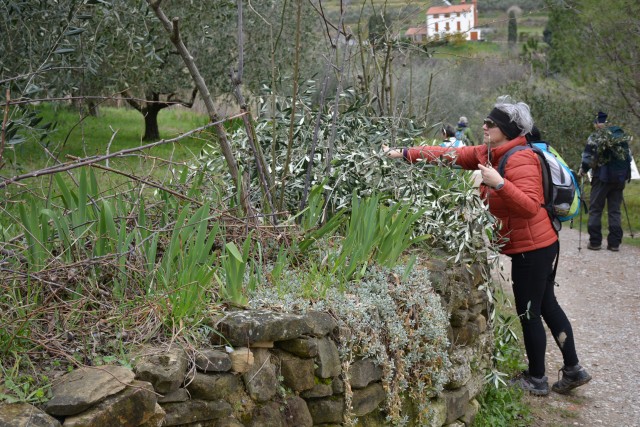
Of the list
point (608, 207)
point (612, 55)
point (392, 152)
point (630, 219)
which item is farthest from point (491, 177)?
point (630, 219)

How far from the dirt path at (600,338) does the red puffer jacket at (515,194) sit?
1.32 metres

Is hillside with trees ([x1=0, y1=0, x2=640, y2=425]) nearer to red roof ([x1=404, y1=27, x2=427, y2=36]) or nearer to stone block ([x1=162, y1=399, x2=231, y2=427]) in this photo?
red roof ([x1=404, y1=27, x2=427, y2=36])

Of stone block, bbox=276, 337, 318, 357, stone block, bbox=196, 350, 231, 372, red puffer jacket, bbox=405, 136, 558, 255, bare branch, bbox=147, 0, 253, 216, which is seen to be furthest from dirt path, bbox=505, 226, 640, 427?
stone block, bbox=196, 350, 231, 372

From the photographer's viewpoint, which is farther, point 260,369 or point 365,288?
point 365,288

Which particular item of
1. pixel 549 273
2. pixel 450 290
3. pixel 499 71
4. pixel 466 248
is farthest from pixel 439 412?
pixel 499 71

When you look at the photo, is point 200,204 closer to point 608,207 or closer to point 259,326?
point 259,326

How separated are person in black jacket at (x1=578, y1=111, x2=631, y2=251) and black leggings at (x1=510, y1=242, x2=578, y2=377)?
20.3 ft

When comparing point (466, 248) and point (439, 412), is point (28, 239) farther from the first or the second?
point (466, 248)

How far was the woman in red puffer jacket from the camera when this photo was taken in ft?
16.6

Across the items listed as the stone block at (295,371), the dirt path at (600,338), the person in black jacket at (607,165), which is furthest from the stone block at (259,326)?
the person in black jacket at (607,165)

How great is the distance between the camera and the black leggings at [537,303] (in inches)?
213

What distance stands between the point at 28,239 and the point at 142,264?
0.49 meters

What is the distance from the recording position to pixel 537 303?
5.51m

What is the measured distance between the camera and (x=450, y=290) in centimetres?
488
